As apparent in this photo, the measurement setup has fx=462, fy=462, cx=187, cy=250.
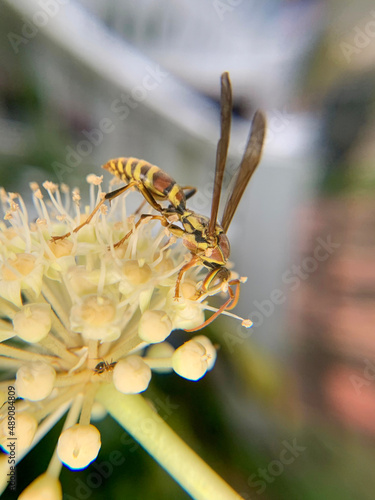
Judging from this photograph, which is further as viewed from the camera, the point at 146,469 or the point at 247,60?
the point at 247,60

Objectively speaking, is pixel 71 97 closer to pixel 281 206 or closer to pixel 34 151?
pixel 34 151

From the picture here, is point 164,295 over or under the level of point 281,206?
under

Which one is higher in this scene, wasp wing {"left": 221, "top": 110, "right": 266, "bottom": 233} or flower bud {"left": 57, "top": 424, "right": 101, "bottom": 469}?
wasp wing {"left": 221, "top": 110, "right": 266, "bottom": 233}

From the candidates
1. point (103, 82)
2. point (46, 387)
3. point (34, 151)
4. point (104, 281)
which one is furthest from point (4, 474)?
point (103, 82)

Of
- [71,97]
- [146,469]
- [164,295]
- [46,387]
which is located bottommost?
[146,469]
